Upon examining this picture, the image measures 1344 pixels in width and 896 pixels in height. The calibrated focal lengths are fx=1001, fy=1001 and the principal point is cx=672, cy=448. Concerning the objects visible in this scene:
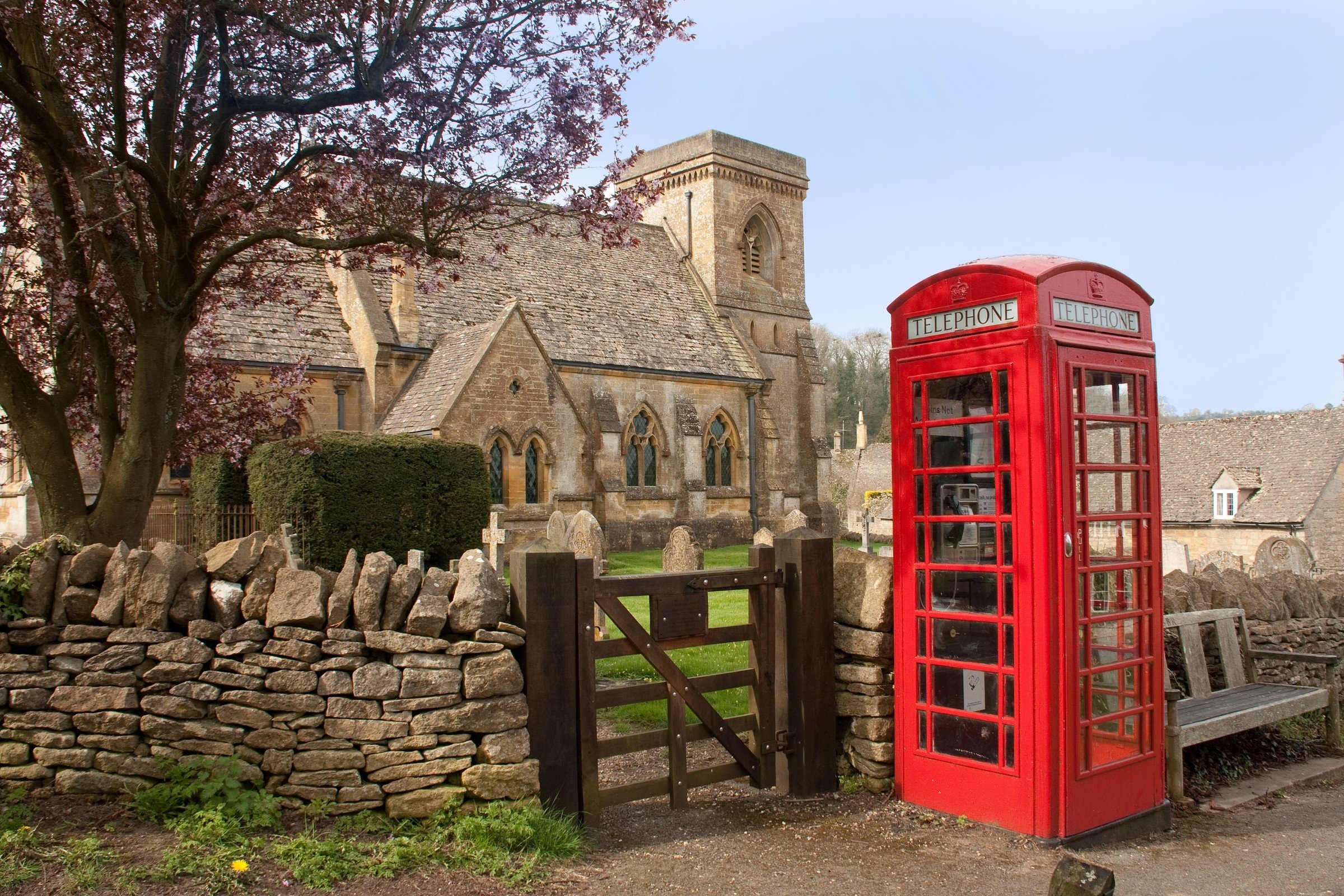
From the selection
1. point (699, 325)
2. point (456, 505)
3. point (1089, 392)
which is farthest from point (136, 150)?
point (699, 325)

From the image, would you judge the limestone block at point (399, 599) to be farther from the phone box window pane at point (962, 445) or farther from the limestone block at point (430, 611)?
the phone box window pane at point (962, 445)

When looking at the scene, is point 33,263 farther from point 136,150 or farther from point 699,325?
point 699,325

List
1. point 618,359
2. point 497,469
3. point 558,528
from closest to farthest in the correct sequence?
1. point 558,528
2. point 497,469
3. point 618,359

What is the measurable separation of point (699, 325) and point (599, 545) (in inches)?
812

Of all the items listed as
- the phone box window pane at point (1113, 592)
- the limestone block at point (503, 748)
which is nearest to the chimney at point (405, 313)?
the limestone block at point (503, 748)

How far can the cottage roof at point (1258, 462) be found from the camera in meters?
32.3

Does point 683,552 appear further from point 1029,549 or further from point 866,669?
point 1029,549

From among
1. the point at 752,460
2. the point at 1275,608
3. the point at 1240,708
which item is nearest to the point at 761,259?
the point at 752,460

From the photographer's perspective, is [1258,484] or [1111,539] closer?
[1111,539]

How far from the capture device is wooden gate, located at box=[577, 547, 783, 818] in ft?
18.9

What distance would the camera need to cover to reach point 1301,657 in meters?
8.10

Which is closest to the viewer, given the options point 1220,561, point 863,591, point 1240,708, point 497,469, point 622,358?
point 863,591

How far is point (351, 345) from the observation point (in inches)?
1000

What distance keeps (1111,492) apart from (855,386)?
7310 centimetres
